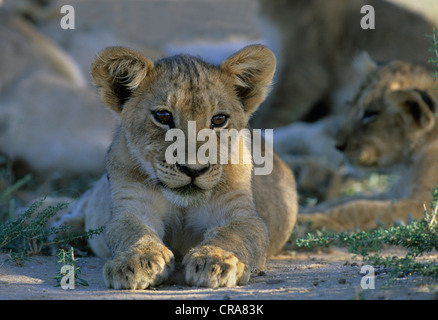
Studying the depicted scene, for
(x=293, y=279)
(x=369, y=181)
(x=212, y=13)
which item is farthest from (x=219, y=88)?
(x=212, y=13)

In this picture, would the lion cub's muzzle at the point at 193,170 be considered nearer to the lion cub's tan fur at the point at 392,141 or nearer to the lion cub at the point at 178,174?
the lion cub at the point at 178,174

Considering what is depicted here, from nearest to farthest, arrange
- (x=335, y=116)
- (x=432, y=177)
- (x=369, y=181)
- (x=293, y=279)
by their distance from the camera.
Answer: (x=293, y=279) < (x=432, y=177) < (x=369, y=181) < (x=335, y=116)

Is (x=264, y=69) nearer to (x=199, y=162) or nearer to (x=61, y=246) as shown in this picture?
(x=199, y=162)

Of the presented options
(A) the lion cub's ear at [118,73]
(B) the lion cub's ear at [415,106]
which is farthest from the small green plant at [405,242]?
(B) the lion cub's ear at [415,106]

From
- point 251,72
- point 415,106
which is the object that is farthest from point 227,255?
point 415,106

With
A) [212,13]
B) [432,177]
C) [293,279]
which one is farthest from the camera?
[212,13]

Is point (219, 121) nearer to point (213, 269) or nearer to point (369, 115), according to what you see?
point (213, 269)

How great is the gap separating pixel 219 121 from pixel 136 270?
1.00 m

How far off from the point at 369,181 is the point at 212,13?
4703mm

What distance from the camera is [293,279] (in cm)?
351

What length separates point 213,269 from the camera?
3.24 m

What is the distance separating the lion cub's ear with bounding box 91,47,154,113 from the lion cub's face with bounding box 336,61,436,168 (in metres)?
2.39

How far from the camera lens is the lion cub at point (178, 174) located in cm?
354
